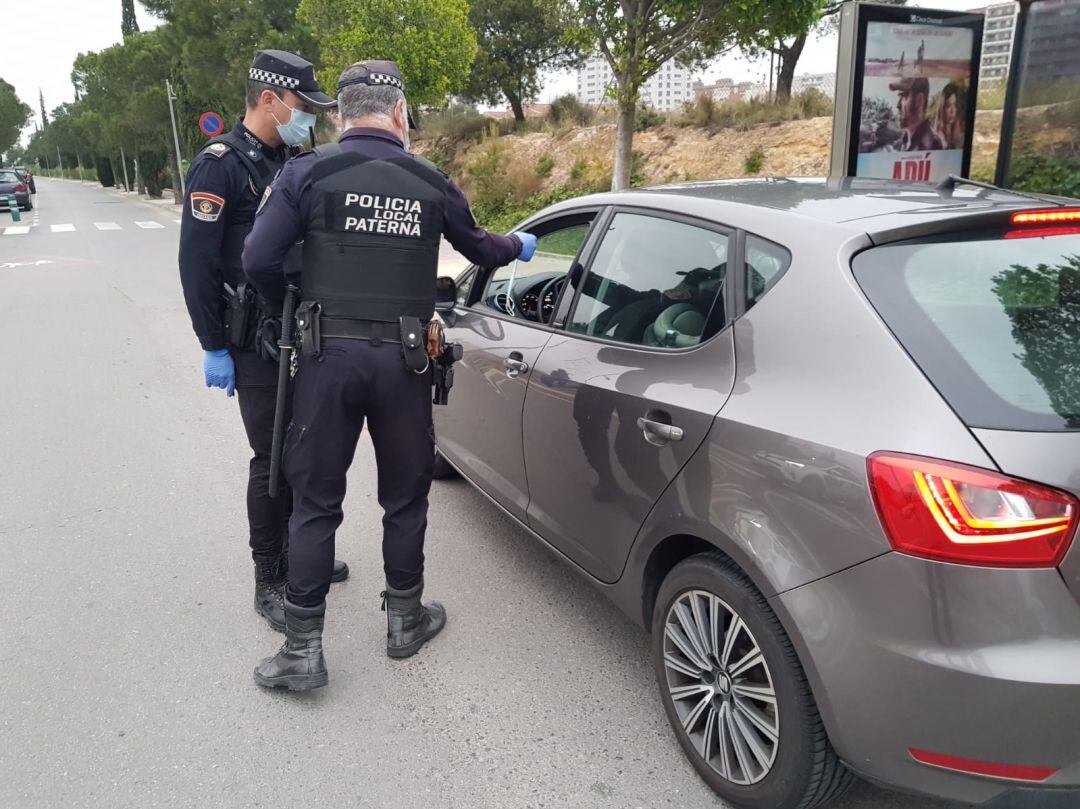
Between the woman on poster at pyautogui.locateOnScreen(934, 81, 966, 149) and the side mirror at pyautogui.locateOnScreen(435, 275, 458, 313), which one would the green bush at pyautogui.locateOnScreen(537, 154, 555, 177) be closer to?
the woman on poster at pyautogui.locateOnScreen(934, 81, 966, 149)

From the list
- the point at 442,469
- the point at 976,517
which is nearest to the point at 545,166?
the point at 442,469

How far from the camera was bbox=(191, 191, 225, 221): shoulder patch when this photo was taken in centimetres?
293

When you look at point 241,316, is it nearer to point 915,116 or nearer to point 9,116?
point 915,116

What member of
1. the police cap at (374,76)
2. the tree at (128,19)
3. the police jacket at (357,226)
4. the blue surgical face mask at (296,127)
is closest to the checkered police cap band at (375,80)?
the police cap at (374,76)

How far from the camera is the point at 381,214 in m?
2.60

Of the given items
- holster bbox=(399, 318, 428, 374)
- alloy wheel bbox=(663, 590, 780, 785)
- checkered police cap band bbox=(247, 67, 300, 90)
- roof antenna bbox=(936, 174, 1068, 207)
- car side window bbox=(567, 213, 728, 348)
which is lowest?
alloy wheel bbox=(663, 590, 780, 785)

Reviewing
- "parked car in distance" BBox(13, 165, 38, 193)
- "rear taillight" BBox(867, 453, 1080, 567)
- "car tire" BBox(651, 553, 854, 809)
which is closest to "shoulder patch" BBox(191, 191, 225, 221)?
"car tire" BBox(651, 553, 854, 809)

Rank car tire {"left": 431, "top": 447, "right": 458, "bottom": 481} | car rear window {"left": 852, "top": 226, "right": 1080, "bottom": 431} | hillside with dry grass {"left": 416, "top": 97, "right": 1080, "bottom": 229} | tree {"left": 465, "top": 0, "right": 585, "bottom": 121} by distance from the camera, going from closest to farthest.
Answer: car rear window {"left": 852, "top": 226, "right": 1080, "bottom": 431}
car tire {"left": 431, "top": 447, "right": 458, "bottom": 481}
hillside with dry grass {"left": 416, "top": 97, "right": 1080, "bottom": 229}
tree {"left": 465, "top": 0, "right": 585, "bottom": 121}

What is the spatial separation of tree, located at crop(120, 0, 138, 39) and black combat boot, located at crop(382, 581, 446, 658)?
217 ft

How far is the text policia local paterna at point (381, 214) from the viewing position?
8.43 ft

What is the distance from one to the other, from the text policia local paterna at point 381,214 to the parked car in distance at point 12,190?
114ft

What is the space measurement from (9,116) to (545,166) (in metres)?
93.1

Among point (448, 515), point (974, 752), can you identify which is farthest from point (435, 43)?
point (974, 752)

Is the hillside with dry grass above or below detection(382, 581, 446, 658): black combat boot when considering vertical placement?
above
